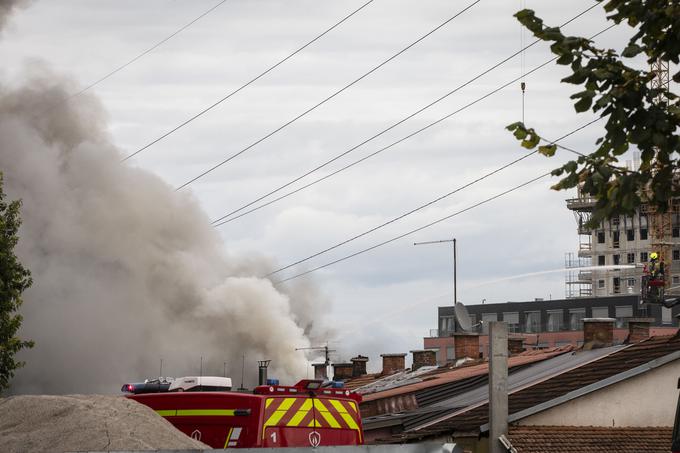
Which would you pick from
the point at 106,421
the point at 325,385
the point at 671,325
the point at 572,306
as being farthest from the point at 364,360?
the point at 572,306

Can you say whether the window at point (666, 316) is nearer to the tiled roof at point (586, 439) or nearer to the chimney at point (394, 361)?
the chimney at point (394, 361)

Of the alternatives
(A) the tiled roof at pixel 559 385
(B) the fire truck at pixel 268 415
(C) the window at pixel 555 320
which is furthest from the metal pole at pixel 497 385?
(C) the window at pixel 555 320

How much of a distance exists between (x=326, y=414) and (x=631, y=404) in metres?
11.3

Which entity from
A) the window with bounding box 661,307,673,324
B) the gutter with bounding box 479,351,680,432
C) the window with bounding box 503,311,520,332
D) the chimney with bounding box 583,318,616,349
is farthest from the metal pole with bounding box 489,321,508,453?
the window with bounding box 503,311,520,332

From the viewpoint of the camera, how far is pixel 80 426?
10961mm

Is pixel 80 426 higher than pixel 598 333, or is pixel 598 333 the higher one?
pixel 598 333

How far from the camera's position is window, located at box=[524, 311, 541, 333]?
119125mm

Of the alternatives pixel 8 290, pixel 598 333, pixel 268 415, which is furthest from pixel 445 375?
pixel 268 415

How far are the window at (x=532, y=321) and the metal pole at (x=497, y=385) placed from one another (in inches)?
3838

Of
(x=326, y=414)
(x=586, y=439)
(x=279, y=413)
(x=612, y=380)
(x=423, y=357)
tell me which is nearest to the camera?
(x=279, y=413)

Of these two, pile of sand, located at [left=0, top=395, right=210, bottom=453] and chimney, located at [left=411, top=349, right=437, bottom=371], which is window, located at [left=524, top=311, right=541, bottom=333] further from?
pile of sand, located at [left=0, top=395, right=210, bottom=453]

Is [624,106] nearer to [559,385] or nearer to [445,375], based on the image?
[559,385]

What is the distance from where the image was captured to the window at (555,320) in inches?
4648

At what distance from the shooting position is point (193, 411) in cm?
1488
